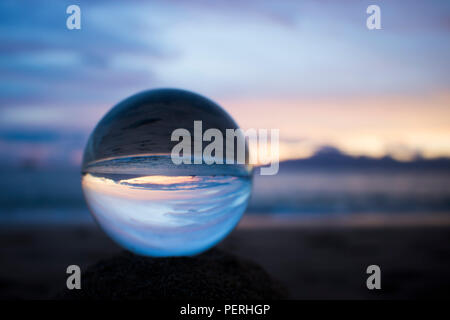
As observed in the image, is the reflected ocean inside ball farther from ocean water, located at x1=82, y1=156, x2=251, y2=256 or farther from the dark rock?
the dark rock

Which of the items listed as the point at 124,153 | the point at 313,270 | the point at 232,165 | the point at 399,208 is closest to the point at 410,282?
the point at 313,270

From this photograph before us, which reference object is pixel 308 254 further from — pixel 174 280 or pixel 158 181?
pixel 158 181

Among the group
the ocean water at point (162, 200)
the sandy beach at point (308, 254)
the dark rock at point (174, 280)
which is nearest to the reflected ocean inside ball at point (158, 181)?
the ocean water at point (162, 200)

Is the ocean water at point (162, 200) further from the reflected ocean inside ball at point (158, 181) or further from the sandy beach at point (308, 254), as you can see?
the sandy beach at point (308, 254)

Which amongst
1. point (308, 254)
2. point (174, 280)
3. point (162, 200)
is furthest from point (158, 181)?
point (308, 254)
